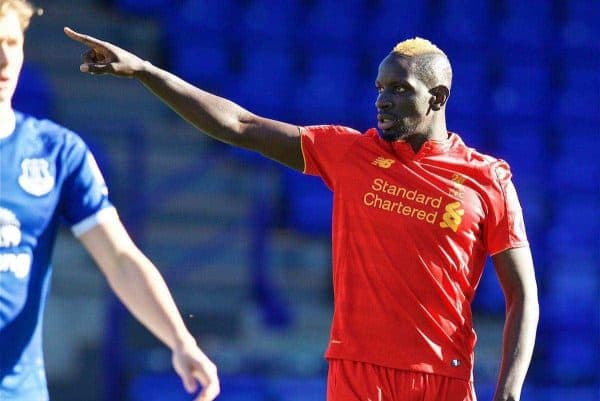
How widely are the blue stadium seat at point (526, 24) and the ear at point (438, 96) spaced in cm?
520

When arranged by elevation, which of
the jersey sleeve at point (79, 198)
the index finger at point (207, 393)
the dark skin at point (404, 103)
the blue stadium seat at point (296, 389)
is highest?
the dark skin at point (404, 103)

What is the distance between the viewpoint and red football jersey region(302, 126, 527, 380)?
4.00m

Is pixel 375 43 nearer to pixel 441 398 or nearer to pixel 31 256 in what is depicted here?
pixel 441 398

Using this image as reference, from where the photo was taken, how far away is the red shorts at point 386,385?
156 inches

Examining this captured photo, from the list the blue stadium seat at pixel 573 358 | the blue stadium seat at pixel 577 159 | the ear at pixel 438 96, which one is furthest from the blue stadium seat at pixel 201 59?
the ear at pixel 438 96

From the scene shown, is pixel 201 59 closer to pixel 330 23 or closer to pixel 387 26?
pixel 330 23

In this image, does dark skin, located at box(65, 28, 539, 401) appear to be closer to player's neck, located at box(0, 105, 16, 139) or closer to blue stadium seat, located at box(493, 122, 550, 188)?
player's neck, located at box(0, 105, 16, 139)

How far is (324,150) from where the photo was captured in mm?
4246

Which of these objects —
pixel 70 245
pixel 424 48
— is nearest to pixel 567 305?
pixel 70 245

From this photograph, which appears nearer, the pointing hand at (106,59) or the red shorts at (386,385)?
the pointing hand at (106,59)

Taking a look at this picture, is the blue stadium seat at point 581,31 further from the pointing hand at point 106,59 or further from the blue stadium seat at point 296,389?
the pointing hand at point 106,59

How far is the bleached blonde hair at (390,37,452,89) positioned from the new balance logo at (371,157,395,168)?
0.31 meters

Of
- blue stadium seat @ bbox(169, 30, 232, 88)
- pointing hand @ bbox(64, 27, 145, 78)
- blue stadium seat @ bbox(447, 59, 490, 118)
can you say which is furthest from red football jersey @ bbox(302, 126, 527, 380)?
blue stadium seat @ bbox(447, 59, 490, 118)

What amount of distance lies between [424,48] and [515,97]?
5.19 m
